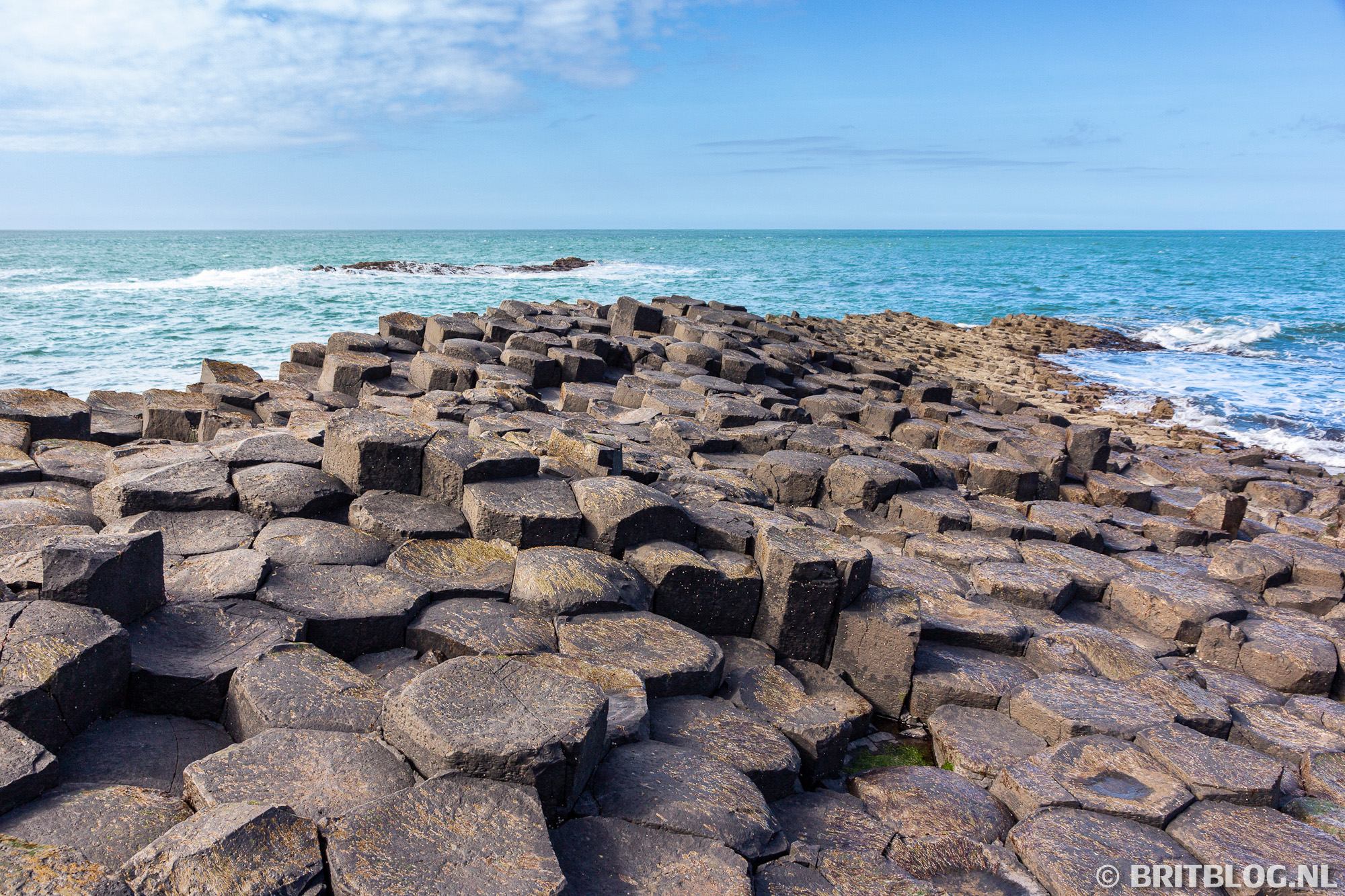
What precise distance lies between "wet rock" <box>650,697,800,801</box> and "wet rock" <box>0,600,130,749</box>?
188 cm

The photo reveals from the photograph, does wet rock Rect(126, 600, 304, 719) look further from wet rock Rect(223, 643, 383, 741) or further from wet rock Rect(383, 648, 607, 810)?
wet rock Rect(383, 648, 607, 810)

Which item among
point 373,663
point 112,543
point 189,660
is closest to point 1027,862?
point 373,663

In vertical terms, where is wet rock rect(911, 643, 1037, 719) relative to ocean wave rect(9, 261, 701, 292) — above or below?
below

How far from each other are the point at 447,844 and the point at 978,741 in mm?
2566

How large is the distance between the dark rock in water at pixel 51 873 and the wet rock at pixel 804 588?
9.45 feet

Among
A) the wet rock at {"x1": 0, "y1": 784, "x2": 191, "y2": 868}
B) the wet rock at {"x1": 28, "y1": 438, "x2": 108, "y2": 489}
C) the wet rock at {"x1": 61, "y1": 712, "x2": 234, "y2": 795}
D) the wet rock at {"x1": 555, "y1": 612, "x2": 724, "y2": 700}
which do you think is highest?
the wet rock at {"x1": 28, "y1": 438, "x2": 108, "y2": 489}

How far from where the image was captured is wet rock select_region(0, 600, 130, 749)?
2.42m

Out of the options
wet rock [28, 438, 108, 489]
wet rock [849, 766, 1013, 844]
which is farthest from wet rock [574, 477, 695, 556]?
wet rock [28, 438, 108, 489]

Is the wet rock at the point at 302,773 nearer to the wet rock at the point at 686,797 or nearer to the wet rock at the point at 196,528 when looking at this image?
the wet rock at the point at 686,797

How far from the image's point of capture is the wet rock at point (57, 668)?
2418 mm

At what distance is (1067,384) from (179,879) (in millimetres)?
16736

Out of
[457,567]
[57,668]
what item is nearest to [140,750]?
[57,668]

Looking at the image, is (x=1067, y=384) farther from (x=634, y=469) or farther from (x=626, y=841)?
(x=626, y=841)

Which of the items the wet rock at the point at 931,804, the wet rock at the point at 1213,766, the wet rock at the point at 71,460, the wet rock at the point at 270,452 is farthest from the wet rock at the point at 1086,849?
the wet rock at the point at 71,460
